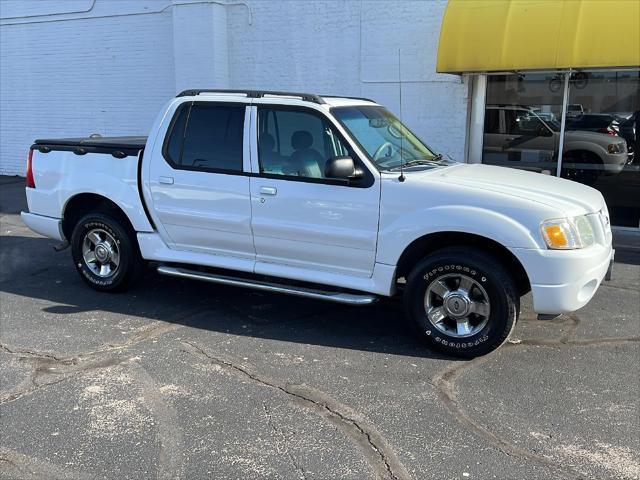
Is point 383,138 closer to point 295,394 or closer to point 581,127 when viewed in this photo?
point 295,394

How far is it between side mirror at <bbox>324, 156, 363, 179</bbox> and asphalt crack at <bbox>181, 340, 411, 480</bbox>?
160 cm

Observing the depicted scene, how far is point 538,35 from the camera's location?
328 inches

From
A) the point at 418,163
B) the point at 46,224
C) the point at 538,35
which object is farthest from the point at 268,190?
the point at 538,35

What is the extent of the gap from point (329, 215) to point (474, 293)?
1284 mm

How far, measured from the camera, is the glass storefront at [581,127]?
927 cm

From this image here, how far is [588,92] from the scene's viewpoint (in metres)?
9.34

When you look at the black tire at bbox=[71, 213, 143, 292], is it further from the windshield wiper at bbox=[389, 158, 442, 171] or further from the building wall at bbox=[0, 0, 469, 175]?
the building wall at bbox=[0, 0, 469, 175]

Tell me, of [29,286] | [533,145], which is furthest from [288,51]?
[29,286]

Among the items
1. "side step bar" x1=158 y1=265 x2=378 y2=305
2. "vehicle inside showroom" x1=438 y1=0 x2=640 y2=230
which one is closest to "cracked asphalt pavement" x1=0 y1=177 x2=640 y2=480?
"side step bar" x1=158 y1=265 x2=378 y2=305

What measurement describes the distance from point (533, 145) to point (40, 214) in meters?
7.64

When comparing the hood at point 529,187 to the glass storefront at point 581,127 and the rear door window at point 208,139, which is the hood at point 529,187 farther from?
the glass storefront at point 581,127

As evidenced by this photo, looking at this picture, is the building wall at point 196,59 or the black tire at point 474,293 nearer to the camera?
the black tire at point 474,293

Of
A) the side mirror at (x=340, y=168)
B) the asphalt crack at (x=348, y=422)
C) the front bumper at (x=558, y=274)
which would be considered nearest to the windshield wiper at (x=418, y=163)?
the side mirror at (x=340, y=168)

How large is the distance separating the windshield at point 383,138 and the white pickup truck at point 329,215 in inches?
0.7
